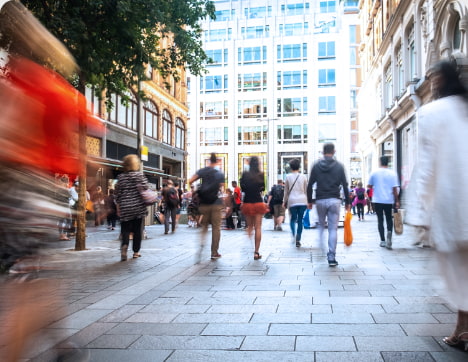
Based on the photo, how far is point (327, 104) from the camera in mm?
53688

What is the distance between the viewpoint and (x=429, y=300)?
16.2 ft

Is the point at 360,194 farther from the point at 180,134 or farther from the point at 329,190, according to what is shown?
the point at 180,134

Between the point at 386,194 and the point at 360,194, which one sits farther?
the point at 360,194

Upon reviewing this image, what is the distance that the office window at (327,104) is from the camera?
53.6 m

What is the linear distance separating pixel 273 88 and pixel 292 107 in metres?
3.22

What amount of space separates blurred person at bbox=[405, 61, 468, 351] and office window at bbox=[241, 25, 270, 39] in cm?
5565

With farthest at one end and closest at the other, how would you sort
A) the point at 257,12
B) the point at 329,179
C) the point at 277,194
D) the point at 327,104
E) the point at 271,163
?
the point at 257,12, the point at 327,104, the point at 271,163, the point at 277,194, the point at 329,179

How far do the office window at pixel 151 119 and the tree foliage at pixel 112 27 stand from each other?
17161 mm

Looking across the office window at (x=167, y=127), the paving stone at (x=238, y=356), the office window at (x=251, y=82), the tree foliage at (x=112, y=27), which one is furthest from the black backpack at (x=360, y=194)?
the office window at (x=251, y=82)

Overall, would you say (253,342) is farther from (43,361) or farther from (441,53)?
(441,53)

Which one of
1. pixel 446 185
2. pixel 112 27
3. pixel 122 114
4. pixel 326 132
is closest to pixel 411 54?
pixel 122 114

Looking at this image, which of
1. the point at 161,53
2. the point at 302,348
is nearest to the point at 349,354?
the point at 302,348

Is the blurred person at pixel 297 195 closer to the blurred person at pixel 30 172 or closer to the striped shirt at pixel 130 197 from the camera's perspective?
the striped shirt at pixel 130 197

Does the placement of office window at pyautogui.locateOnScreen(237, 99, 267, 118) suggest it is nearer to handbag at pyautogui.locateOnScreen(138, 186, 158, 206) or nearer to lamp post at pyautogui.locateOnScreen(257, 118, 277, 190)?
lamp post at pyautogui.locateOnScreen(257, 118, 277, 190)
